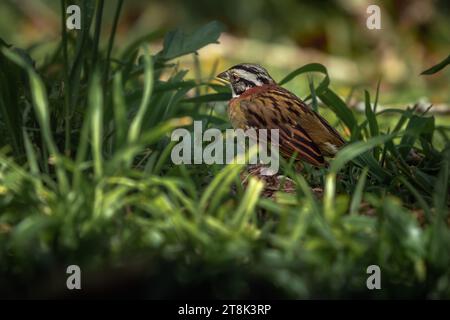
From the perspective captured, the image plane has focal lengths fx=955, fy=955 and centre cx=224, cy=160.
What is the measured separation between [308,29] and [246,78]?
17.2ft

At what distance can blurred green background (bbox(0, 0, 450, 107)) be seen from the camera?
9.55m

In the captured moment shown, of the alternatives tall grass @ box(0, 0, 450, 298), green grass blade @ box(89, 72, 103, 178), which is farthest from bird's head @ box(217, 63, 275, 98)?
green grass blade @ box(89, 72, 103, 178)

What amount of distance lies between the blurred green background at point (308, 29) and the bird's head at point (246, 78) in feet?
13.8

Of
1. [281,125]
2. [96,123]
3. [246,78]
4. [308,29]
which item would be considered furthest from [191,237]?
[308,29]

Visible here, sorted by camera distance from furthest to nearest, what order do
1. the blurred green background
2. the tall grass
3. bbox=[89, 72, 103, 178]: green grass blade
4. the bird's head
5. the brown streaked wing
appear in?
the blurred green background, the bird's head, the brown streaked wing, bbox=[89, 72, 103, 178]: green grass blade, the tall grass

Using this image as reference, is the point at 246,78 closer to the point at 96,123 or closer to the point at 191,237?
the point at 96,123

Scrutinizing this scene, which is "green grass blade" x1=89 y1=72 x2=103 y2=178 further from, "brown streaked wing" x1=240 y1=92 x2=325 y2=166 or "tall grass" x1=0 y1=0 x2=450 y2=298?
"brown streaked wing" x1=240 y1=92 x2=325 y2=166

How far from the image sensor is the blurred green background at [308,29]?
31.3 feet

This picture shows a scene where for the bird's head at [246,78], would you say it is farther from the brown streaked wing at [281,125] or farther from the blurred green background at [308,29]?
the blurred green background at [308,29]

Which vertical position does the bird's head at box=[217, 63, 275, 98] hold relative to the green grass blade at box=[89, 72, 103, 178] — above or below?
above

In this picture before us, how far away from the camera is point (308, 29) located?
1014 cm

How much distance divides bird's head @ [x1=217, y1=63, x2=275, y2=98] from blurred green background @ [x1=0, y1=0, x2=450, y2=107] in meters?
4.21
